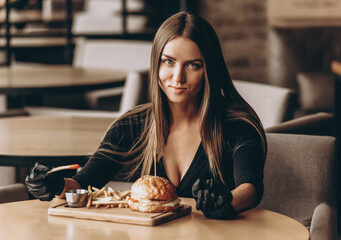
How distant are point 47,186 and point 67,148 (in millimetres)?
748

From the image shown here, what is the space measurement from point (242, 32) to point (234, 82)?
9.05 ft

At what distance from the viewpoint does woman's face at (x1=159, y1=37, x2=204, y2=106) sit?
1684 millimetres

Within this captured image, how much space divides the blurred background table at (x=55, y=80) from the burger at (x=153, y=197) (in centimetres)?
215

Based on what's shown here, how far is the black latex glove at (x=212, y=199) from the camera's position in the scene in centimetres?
142

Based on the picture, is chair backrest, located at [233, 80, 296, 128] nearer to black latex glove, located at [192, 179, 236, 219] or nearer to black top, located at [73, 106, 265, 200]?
black top, located at [73, 106, 265, 200]

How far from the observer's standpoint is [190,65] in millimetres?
1693

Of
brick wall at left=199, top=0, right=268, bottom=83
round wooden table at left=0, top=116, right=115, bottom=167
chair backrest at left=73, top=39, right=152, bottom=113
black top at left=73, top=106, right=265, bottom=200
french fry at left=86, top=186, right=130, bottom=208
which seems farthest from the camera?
brick wall at left=199, top=0, right=268, bottom=83

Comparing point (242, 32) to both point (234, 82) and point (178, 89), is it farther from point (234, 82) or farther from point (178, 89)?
point (178, 89)

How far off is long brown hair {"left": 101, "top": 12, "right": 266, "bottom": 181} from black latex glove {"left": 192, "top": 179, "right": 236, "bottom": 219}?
1.06 feet

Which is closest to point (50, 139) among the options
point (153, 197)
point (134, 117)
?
point (134, 117)

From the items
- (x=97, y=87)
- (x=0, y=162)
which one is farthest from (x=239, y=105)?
(x=97, y=87)

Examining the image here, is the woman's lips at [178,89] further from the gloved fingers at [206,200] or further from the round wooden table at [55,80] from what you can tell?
the round wooden table at [55,80]

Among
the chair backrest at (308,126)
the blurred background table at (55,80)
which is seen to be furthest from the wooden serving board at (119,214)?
the blurred background table at (55,80)

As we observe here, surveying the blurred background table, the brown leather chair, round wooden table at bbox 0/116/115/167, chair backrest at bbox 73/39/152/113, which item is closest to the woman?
the brown leather chair
